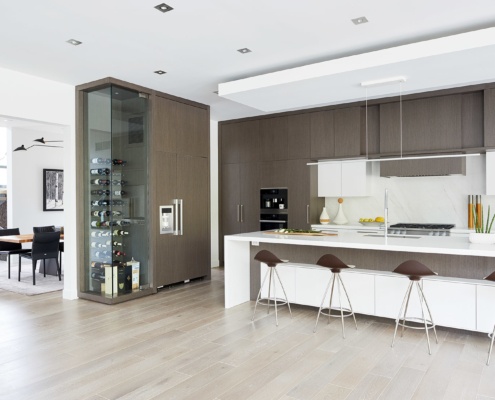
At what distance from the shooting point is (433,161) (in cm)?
593

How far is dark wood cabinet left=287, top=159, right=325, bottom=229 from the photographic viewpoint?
6938mm

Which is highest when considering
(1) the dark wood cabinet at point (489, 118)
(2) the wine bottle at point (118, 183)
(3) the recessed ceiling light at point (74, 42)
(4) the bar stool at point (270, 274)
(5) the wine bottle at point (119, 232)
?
(3) the recessed ceiling light at point (74, 42)

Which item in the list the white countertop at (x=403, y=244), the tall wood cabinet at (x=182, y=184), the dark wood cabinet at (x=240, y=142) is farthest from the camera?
the dark wood cabinet at (x=240, y=142)

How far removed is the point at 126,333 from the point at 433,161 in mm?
4704

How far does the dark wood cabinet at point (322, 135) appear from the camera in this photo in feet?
22.2

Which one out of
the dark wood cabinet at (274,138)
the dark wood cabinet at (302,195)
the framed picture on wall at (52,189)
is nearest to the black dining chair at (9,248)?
the framed picture on wall at (52,189)

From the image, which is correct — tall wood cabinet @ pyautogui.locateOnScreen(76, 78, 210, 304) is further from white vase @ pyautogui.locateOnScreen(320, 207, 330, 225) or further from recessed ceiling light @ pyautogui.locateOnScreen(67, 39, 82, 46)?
white vase @ pyautogui.locateOnScreen(320, 207, 330, 225)

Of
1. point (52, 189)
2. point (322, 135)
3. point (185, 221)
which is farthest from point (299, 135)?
point (52, 189)

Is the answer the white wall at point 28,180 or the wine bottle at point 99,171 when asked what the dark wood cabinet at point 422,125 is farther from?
the white wall at point 28,180

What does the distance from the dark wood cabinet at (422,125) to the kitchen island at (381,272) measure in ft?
6.34

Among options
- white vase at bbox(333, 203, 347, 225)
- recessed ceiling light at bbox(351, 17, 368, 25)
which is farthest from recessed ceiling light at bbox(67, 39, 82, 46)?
white vase at bbox(333, 203, 347, 225)

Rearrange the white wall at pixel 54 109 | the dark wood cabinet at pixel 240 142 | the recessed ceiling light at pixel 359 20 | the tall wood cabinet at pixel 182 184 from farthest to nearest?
1. the dark wood cabinet at pixel 240 142
2. the tall wood cabinet at pixel 182 184
3. the white wall at pixel 54 109
4. the recessed ceiling light at pixel 359 20

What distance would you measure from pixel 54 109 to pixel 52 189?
4.92 meters

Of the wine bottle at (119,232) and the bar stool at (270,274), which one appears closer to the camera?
the bar stool at (270,274)
